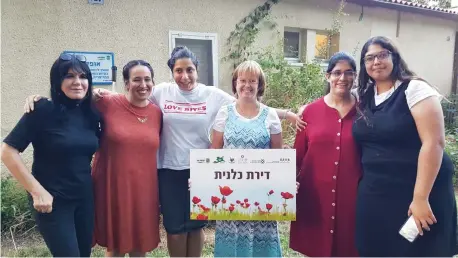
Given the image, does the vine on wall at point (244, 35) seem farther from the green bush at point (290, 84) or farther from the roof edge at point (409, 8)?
the roof edge at point (409, 8)

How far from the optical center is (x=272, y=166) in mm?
2703

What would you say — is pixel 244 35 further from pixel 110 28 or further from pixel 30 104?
pixel 30 104

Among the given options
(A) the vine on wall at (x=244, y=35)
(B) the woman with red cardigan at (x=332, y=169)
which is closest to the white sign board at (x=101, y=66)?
(A) the vine on wall at (x=244, y=35)

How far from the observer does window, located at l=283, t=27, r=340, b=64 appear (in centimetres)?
844

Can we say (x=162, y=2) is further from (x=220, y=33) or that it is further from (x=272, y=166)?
(x=272, y=166)

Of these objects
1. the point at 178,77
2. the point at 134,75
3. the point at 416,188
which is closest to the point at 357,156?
the point at 416,188

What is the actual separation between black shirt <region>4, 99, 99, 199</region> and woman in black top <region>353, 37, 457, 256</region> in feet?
6.17

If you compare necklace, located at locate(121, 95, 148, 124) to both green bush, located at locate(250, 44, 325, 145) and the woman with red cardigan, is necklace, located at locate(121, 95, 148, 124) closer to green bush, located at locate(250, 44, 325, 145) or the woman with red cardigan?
the woman with red cardigan

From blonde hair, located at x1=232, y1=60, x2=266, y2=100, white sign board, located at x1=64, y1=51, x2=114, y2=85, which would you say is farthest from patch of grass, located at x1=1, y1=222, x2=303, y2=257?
white sign board, located at x1=64, y1=51, x2=114, y2=85

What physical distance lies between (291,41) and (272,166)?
6.41m

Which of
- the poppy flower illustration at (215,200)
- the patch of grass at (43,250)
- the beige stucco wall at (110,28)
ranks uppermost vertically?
the beige stucco wall at (110,28)

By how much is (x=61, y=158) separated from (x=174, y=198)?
3.10 feet

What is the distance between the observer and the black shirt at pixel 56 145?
2402 millimetres

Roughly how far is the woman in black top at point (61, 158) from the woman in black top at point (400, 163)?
1.88 metres
